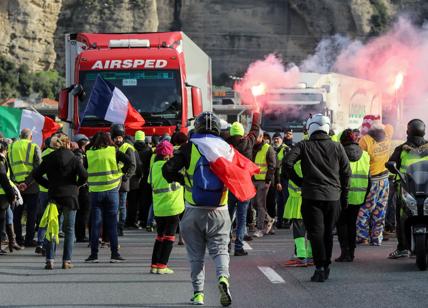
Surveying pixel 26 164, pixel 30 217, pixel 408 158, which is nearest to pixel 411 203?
pixel 408 158

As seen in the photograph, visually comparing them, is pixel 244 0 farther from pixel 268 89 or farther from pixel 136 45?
pixel 136 45

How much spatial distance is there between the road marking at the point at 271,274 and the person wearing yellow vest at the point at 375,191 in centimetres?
291

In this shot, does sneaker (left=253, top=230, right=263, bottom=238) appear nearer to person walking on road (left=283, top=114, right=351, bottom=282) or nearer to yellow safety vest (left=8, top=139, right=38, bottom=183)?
yellow safety vest (left=8, top=139, right=38, bottom=183)

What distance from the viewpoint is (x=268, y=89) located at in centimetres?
3622

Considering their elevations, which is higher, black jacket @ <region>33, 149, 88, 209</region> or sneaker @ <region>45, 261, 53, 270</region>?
black jacket @ <region>33, 149, 88, 209</region>

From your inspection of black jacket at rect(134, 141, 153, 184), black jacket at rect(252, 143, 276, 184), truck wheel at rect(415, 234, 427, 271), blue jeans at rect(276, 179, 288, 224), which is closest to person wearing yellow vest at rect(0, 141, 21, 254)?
black jacket at rect(252, 143, 276, 184)

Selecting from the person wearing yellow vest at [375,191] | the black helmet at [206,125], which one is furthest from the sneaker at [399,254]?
the black helmet at [206,125]

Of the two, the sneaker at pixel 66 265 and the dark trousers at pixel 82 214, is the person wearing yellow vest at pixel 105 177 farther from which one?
the dark trousers at pixel 82 214

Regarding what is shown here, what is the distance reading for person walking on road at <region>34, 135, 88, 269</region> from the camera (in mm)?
13656

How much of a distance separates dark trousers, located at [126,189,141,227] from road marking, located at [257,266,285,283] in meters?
7.70

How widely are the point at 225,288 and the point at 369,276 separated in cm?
289

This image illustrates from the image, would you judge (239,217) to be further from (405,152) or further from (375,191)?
(405,152)

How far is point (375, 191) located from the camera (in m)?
16.1

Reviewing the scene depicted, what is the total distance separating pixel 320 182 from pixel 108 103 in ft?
29.7
